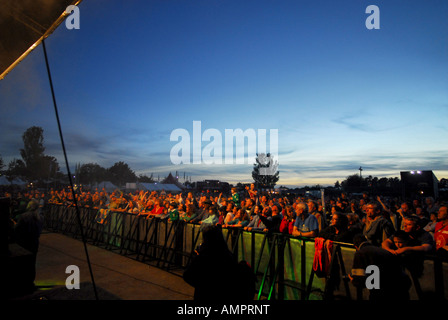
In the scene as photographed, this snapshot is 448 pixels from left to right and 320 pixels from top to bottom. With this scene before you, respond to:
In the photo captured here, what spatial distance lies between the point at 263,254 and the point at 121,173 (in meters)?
117

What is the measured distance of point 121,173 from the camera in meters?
113

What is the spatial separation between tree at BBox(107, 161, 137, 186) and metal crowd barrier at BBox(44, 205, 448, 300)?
344 ft

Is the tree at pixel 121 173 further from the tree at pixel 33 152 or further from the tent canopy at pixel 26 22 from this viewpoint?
the tent canopy at pixel 26 22

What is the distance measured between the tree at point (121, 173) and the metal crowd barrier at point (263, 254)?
10474 cm

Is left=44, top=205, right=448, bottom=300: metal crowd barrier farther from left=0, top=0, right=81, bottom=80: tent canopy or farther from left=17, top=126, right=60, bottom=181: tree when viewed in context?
left=17, top=126, right=60, bottom=181: tree

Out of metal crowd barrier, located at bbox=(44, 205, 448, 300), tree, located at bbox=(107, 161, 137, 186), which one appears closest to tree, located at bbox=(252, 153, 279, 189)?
metal crowd barrier, located at bbox=(44, 205, 448, 300)

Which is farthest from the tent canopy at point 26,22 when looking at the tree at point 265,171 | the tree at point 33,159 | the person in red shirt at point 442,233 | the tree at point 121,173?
the tree at point 121,173

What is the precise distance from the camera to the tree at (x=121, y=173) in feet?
356

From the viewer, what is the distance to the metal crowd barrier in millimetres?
4521

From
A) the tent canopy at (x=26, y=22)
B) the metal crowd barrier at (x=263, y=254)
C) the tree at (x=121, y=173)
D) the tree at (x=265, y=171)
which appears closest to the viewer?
the tent canopy at (x=26, y=22)

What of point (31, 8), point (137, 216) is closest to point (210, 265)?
point (31, 8)

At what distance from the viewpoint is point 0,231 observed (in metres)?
2.55

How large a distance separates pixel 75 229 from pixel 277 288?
43.2 feet
